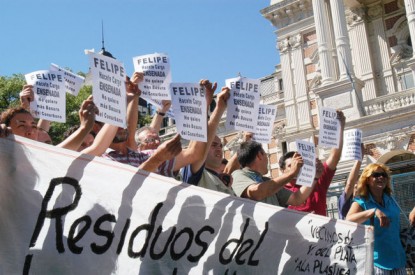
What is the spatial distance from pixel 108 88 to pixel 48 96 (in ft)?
5.83

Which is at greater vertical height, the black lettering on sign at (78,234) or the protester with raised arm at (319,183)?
the protester with raised arm at (319,183)

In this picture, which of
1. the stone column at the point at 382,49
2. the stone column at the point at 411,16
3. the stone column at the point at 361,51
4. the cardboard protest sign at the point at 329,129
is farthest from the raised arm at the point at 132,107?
the stone column at the point at 382,49

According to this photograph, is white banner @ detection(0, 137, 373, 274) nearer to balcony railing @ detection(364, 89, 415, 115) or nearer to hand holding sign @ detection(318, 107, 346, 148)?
hand holding sign @ detection(318, 107, 346, 148)

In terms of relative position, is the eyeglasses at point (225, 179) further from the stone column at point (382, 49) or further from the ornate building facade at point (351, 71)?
the stone column at point (382, 49)

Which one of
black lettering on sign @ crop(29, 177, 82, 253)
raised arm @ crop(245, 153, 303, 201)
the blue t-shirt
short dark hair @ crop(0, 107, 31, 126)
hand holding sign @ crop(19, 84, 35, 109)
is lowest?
the blue t-shirt

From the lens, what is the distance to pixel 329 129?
5.73 metres

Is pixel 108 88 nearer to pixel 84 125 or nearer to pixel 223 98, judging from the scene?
pixel 84 125

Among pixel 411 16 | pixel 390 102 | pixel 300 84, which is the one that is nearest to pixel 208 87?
pixel 390 102

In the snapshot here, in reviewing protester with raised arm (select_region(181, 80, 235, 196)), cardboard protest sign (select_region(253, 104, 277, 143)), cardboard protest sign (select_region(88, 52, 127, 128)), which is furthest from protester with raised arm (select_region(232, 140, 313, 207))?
cardboard protest sign (select_region(88, 52, 127, 128))

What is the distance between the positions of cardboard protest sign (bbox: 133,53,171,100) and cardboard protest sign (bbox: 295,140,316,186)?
1444mm

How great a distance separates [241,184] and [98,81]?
5.14 feet

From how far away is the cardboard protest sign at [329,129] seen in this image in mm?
5617

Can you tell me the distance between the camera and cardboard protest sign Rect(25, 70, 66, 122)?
15.4ft

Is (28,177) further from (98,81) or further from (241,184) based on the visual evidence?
(241,184)
